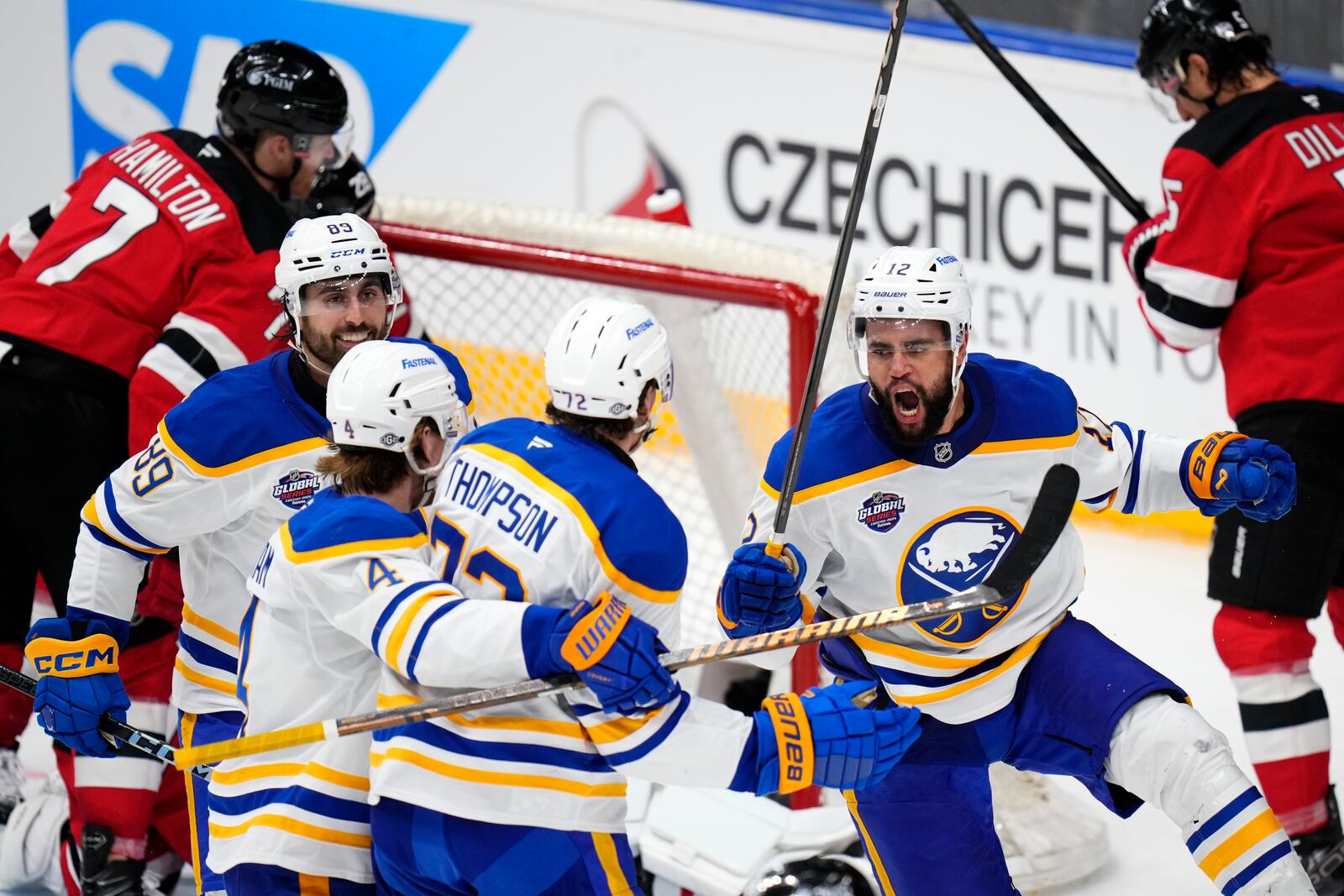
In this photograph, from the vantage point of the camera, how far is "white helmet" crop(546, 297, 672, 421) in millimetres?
2373

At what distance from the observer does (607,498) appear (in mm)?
2297

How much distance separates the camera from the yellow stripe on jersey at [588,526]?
2289 mm

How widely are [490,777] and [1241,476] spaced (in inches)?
49.8

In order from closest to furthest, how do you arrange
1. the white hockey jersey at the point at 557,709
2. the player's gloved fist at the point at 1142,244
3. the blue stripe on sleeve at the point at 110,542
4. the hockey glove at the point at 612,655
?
the hockey glove at the point at 612,655, the white hockey jersey at the point at 557,709, the blue stripe on sleeve at the point at 110,542, the player's gloved fist at the point at 1142,244

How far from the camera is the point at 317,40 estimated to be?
5.50 metres

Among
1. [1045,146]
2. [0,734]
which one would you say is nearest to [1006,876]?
[0,734]

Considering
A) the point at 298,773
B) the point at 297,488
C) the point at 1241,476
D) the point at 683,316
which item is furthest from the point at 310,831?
the point at 683,316

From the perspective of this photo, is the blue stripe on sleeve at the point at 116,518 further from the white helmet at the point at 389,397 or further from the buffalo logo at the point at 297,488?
the white helmet at the point at 389,397

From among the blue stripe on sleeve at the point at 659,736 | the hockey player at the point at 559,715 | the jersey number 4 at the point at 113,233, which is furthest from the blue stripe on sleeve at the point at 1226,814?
the jersey number 4 at the point at 113,233

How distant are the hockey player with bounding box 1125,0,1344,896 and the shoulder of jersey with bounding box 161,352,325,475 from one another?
1728 mm

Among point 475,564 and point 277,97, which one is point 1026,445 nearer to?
point 475,564

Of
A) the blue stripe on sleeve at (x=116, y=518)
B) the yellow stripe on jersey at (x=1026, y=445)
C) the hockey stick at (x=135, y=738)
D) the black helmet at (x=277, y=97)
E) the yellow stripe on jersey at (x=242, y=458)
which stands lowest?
the hockey stick at (x=135, y=738)

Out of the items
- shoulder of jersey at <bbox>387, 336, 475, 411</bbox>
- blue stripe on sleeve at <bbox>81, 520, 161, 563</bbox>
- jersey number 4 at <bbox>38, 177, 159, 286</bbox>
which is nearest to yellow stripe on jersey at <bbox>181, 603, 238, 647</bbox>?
blue stripe on sleeve at <bbox>81, 520, 161, 563</bbox>

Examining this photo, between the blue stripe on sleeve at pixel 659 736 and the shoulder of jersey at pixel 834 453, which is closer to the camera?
the blue stripe on sleeve at pixel 659 736
